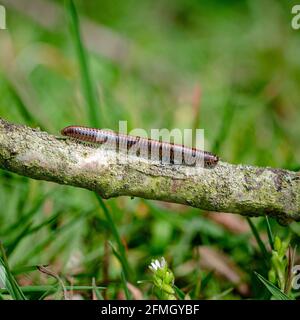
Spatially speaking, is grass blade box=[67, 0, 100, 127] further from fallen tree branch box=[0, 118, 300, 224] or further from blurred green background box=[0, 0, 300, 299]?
fallen tree branch box=[0, 118, 300, 224]

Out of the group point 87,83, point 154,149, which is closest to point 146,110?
point 87,83

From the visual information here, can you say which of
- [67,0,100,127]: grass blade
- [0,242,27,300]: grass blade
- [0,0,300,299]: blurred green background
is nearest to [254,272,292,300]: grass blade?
[0,0,300,299]: blurred green background

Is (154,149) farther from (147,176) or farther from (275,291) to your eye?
(275,291)

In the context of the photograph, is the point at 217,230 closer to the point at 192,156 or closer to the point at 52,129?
the point at 192,156

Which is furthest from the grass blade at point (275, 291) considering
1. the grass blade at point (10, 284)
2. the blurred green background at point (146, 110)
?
the grass blade at point (10, 284)

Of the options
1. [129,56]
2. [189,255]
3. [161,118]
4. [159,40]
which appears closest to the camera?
[189,255]
